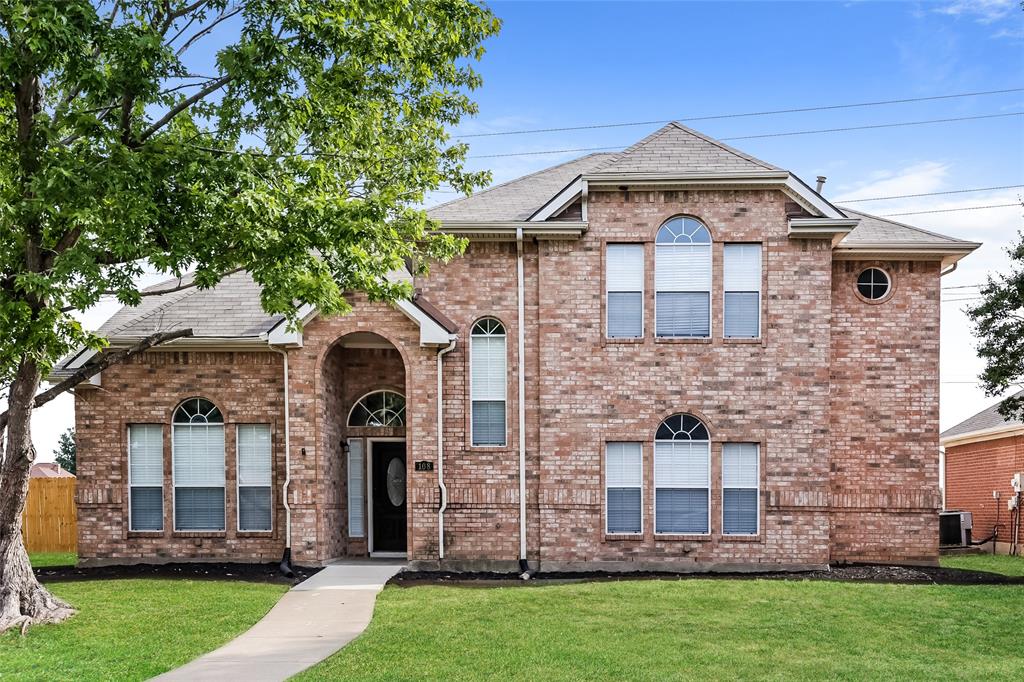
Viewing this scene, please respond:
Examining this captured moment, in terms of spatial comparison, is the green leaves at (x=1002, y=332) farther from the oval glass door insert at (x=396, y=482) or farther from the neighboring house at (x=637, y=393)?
the oval glass door insert at (x=396, y=482)

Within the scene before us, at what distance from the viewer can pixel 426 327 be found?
15.4 m

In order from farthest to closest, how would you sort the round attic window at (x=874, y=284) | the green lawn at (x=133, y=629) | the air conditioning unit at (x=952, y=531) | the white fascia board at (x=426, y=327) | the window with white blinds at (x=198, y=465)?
1. the air conditioning unit at (x=952, y=531)
2. the window with white blinds at (x=198, y=465)
3. the round attic window at (x=874, y=284)
4. the white fascia board at (x=426, y=327)
5. the green lawn at (x=133, y=629)

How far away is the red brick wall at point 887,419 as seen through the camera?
16344mm

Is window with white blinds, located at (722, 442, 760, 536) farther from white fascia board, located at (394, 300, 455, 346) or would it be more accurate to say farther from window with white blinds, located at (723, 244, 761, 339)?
white fascia board, located at (394, 300, 455, 346)

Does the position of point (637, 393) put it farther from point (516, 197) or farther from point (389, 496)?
point (389, 496)

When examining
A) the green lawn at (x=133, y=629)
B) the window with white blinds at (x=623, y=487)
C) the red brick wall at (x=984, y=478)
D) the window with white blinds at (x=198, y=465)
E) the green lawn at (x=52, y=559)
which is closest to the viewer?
the green lawn at (x=133, y=629)

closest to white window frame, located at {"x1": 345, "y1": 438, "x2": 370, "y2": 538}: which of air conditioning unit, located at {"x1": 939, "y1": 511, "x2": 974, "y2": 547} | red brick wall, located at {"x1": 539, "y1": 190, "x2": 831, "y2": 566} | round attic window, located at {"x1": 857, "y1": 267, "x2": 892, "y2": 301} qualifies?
red brick wall, located at {"x1": 539, "y1": 190, "x2": 831, "y2": 566}

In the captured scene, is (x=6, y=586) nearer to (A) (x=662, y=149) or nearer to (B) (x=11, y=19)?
(B) (x=11, y=19)

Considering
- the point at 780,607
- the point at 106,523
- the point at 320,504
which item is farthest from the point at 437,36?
the point at 106,523

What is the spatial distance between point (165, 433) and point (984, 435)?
21.6 m

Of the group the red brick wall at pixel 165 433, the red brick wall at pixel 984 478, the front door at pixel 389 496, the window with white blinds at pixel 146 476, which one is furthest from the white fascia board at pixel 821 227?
the window with white blinds at pixel 146 476

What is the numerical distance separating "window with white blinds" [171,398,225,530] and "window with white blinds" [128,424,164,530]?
11.6 inches

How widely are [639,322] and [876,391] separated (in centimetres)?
471

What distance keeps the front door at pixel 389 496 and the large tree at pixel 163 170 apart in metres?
5.50
